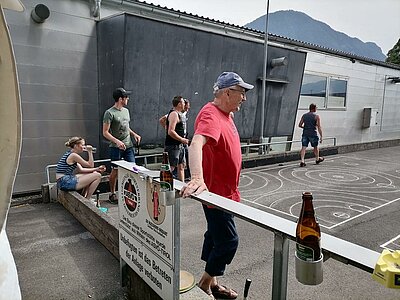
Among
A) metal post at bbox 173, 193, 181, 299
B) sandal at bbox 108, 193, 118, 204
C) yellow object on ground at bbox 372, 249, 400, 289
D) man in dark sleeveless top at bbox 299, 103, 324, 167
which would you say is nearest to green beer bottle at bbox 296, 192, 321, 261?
yellow object on ground at bbox 372, 249, 400, 289

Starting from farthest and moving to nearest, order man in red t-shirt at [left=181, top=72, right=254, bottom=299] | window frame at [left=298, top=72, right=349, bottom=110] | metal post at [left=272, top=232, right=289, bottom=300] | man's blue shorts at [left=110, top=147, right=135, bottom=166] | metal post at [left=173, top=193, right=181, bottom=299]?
window frame at [left=298, top=72, right=349, bottom=110] < man's blue shorts at [left=110, top=147, right=135, bottom=166] < man in red t-shirt at [left=181, top=72, right=254, bottom=299] < metal post at [left=173, top=193, right=181, bottom=299] < metal post at [left=272, top=232, right=289, bottom=300]

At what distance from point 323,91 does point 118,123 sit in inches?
365

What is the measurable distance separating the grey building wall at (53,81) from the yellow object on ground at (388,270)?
581 centimetres

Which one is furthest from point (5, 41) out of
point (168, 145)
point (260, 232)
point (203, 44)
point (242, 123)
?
point (242, 123)

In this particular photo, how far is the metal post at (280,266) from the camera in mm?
1246

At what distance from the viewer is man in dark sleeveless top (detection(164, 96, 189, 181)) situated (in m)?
5.11

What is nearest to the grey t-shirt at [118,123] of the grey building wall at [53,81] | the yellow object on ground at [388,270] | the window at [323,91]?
the grey building wall at [53,81]

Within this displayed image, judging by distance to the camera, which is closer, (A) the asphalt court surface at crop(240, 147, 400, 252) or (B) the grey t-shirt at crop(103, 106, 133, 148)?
(A) the asphalt court surface at crop(240, 147, 400, 252)

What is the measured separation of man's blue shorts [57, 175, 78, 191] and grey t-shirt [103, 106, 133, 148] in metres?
0.80

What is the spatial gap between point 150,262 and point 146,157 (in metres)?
4.32

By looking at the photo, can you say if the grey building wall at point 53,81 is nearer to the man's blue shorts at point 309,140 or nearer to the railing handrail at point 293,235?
the railing handrail at point 293,235

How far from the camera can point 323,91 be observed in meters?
11.7

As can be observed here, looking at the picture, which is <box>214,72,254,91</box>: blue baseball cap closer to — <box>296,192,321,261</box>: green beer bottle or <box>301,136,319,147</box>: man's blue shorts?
<box>296,192,321,261</box>: green beer bottle

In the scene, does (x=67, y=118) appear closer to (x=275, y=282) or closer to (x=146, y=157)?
(x=146, y=157)
